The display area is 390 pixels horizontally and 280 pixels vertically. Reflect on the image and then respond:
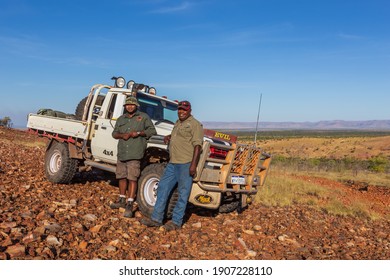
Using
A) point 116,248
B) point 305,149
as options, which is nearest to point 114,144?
point 116,248

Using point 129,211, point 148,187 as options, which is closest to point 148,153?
point 148,187

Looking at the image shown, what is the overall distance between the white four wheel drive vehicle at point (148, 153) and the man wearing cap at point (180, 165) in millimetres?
231

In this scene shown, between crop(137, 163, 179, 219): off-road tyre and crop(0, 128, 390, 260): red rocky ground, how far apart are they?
27cm

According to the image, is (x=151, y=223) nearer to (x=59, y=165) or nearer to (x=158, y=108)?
(x=158, y=108)

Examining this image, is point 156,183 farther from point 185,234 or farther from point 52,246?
point 52,246

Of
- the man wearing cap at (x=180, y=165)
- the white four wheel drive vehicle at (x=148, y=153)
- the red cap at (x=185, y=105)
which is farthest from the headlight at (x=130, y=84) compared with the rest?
the red cap at (x=185, y=105)

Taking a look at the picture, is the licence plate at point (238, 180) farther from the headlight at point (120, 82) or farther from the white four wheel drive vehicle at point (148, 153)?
the headlight at point (120, 82)

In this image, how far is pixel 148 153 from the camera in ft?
23.2

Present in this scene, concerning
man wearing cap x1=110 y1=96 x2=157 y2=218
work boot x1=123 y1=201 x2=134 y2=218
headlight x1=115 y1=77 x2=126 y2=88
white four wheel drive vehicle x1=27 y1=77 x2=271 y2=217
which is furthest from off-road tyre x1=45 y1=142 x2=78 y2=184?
work boot x1=123 y1=201 x2=134 y2=218

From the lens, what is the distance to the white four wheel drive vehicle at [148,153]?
630 centimetres

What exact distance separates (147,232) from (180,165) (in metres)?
1.11

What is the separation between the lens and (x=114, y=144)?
754cm
